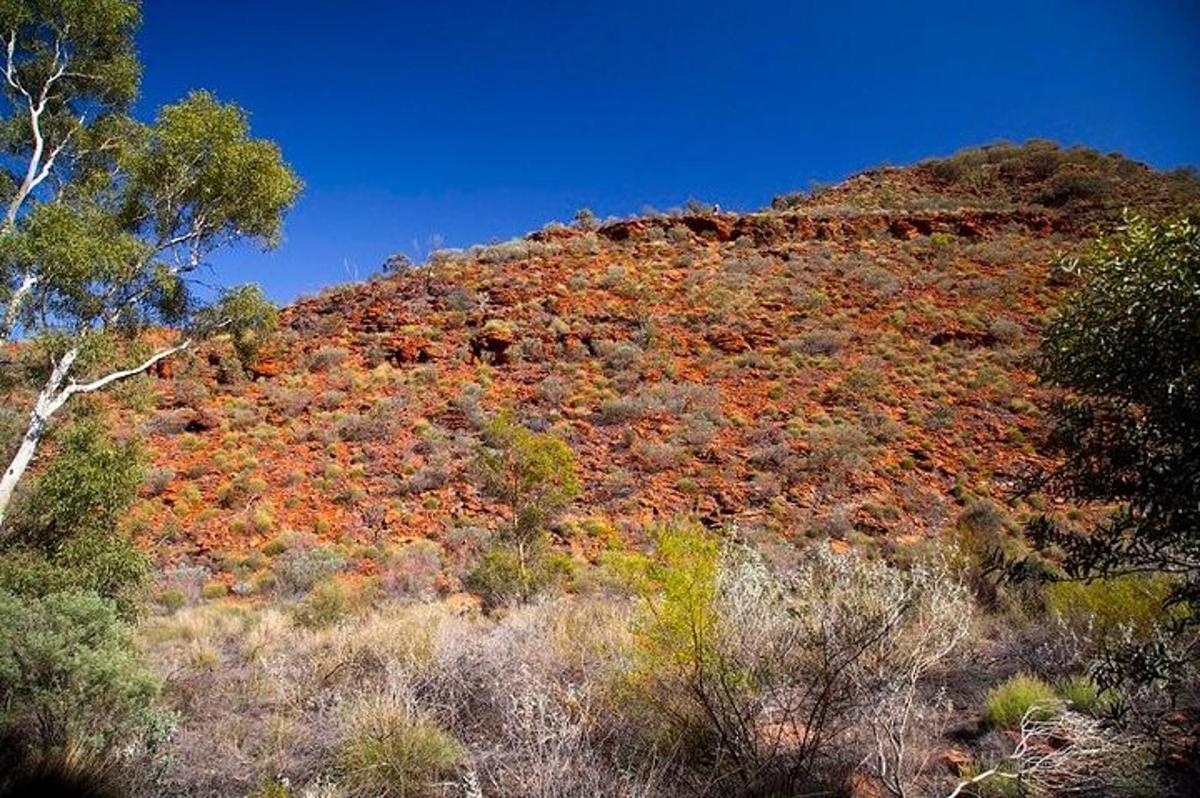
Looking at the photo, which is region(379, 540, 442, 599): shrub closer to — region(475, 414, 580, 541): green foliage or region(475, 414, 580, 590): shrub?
region(475, 414, 580, 590): shrub

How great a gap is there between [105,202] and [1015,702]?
10.2 m

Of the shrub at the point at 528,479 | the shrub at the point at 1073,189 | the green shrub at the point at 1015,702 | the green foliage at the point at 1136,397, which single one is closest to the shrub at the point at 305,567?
the shrub at the point at 528,479

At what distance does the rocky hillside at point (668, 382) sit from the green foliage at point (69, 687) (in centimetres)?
831

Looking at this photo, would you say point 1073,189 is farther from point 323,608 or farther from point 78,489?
point 78,489

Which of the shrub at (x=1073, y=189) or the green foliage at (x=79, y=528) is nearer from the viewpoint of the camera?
the green foliage at (x=79, y=528)

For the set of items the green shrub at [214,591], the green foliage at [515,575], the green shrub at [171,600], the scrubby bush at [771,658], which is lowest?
the green shrub at [171,600]

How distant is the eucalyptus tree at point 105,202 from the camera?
6.29 metres

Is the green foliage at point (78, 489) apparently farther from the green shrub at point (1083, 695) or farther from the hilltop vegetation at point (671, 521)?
the green shrub at point (1083, 695)

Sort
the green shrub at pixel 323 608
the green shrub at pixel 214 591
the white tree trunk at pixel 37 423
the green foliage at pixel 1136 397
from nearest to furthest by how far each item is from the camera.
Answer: the green foliage at pixel 1136 397, the white tree trunk at pixel 37 423, the green shrub at pixel 323 608, the green shrub at pixel 214 591

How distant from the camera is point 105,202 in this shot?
293 inches

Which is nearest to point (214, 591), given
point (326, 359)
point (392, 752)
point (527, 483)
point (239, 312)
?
point (527, 483)

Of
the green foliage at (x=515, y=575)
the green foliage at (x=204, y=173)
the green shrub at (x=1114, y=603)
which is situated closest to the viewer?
the green shrub at (x=1114, y=603)

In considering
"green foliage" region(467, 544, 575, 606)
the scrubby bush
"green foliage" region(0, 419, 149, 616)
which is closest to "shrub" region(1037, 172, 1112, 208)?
"green foliage" region(467, 544, 575, 606)

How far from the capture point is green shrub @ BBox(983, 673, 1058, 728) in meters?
4.63
